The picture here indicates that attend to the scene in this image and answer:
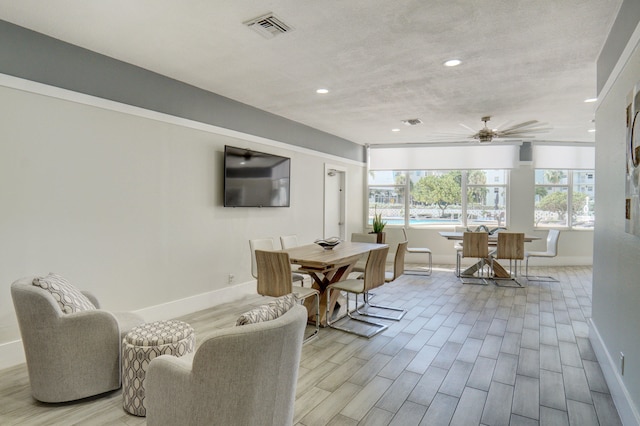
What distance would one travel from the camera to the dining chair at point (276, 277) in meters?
3.40

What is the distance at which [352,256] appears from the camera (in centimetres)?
400

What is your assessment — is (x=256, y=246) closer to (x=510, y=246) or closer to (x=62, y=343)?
(x=62, y=343)

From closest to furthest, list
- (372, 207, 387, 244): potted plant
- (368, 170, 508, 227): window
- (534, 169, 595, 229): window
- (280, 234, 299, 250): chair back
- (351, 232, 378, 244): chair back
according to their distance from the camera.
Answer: (280, 234, 299, 250): chair back → (351, 232, 378, 244): chair back → (372, 207, 387, 244): potted plant → (534, 169, 595, 229): window → (368, 170, 508, 227): window

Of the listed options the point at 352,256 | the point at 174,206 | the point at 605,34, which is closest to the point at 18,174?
the point at 174,206

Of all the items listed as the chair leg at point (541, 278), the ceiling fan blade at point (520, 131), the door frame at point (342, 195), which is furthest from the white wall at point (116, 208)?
the chair leg at point (541, 278)

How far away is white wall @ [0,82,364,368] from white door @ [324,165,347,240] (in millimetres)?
2098

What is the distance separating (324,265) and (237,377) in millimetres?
2050

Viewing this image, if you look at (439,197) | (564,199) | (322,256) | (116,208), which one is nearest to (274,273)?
(322,256)

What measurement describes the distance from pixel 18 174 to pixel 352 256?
3.07 metres

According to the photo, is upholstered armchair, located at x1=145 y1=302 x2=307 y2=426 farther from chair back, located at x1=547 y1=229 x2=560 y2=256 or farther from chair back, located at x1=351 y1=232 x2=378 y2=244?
chair back, located at x1=547 y1=229 x2=560 y2=256

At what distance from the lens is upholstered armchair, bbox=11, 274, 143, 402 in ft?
7.39

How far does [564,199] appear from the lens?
795 centimetres

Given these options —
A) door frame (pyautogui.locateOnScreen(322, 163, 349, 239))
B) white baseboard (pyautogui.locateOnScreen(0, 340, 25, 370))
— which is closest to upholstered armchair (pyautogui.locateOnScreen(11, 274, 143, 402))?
white baseboard (pyautogui.locateOnScreen(0, 340, 25, 370))

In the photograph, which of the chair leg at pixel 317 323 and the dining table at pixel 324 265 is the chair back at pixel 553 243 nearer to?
the dining table at pixel 324 265
